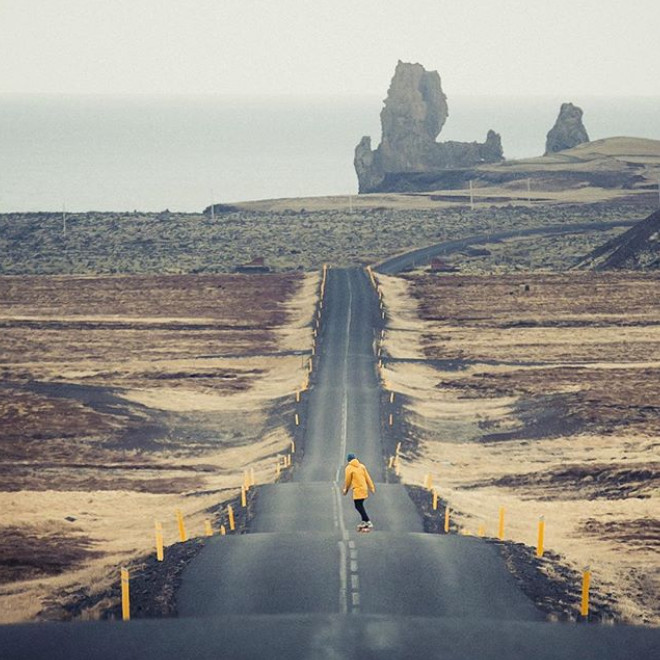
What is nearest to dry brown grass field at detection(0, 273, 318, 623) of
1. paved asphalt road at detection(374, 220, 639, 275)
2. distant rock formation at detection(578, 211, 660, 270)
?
paved asphalt road at detection(374, 220, 639, 275)

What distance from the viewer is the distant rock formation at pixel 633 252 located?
97.3 meters

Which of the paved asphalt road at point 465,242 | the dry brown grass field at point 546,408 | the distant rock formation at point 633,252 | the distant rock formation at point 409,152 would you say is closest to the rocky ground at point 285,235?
the paved asphalt road at point 465,242

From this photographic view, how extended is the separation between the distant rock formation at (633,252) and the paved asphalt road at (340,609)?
2808 inches

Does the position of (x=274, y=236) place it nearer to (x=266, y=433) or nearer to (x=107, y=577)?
(x=266, y=433)

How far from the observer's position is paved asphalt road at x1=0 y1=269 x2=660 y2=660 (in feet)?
61.3

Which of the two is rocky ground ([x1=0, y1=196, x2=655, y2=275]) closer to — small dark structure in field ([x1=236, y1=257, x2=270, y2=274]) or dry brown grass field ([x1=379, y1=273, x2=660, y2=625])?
small dark structure in field ([x1=236, y1=257, x2=270, y2=274])

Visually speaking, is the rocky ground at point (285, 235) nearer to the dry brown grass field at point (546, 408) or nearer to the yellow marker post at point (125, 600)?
the dry brown grass field at point (546, 408)

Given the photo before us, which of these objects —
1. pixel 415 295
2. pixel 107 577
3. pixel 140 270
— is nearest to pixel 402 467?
pixel 107 577

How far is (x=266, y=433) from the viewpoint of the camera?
48125 millimetres

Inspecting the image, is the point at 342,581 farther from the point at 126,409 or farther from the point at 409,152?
the point at 409,152

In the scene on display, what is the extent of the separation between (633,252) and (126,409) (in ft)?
189

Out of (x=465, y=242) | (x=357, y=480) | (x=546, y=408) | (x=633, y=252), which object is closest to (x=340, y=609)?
(x=357, y=480)

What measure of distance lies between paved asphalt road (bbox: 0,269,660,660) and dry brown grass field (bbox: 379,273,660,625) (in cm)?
224

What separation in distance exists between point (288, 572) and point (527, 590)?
4138mm
